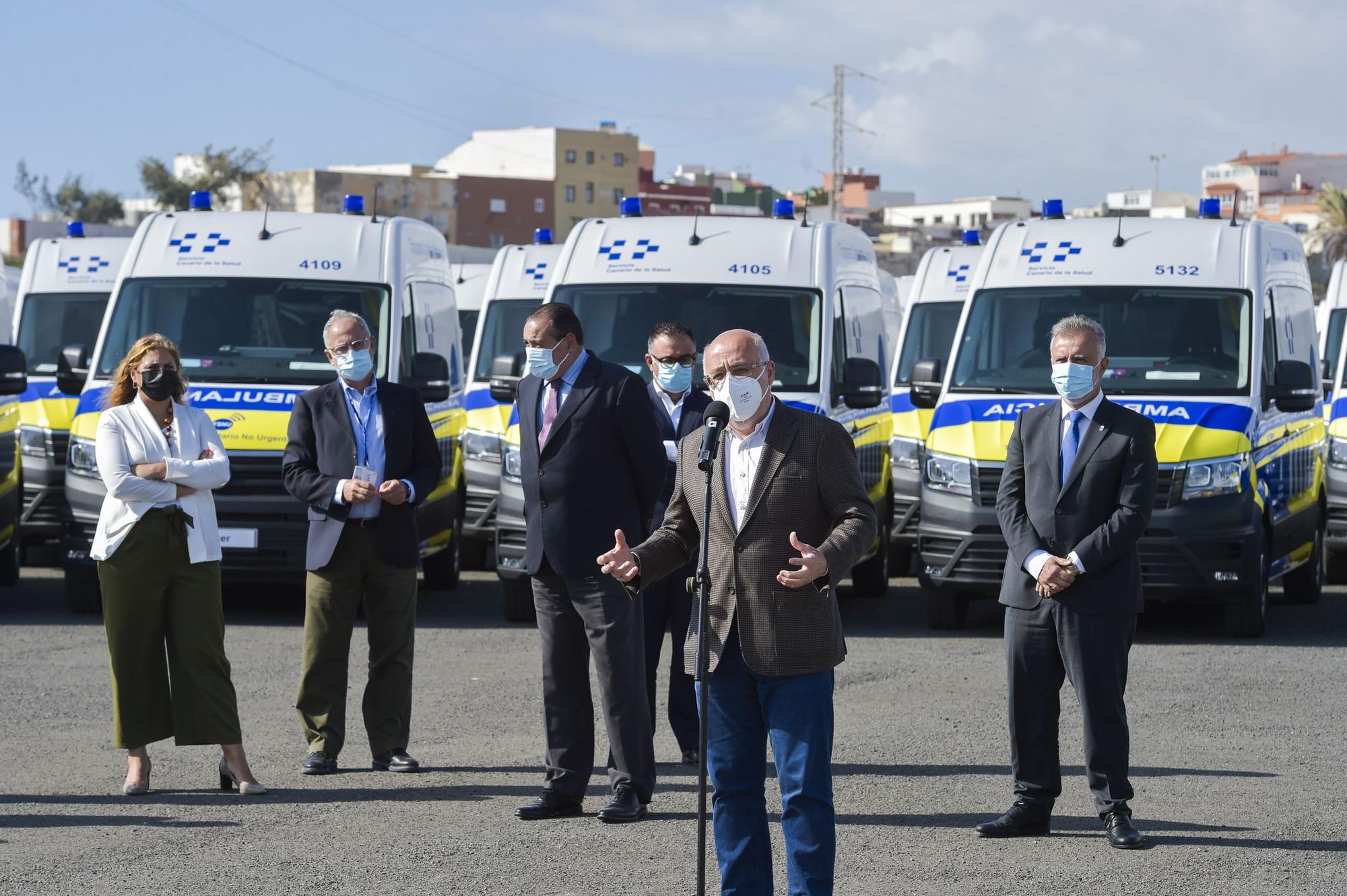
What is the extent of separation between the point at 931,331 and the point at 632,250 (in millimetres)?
4589

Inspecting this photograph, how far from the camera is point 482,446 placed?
15062mm

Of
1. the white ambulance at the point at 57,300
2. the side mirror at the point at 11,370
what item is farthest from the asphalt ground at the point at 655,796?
the white ambulance at the point at 57,300

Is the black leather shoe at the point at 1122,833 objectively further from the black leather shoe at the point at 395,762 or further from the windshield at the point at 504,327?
the windshield at the point at 504,327

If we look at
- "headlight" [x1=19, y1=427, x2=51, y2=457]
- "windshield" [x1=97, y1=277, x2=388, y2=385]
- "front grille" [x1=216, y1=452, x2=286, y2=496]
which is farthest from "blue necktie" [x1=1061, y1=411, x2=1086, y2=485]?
"headlight" [x1=19, y1=427, x2=51, y2=457]

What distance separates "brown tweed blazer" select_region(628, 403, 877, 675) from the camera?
5.92 metres

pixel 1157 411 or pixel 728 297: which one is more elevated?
pixel 728 297

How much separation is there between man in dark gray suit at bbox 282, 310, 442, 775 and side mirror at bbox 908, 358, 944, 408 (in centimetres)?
509

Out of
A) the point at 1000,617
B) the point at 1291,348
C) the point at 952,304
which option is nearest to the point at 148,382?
the point at 1000,617

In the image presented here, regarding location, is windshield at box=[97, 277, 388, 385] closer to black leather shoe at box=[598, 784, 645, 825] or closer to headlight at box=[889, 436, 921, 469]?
headlight at box=[889, 436, 921, 469]

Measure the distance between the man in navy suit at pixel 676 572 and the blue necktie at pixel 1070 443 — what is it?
1680 mm

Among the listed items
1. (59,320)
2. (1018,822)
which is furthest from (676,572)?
(59,320)

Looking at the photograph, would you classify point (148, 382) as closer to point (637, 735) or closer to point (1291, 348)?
point (637, 735)

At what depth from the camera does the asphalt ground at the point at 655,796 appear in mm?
6852

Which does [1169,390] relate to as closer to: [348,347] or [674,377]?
[674,377]
